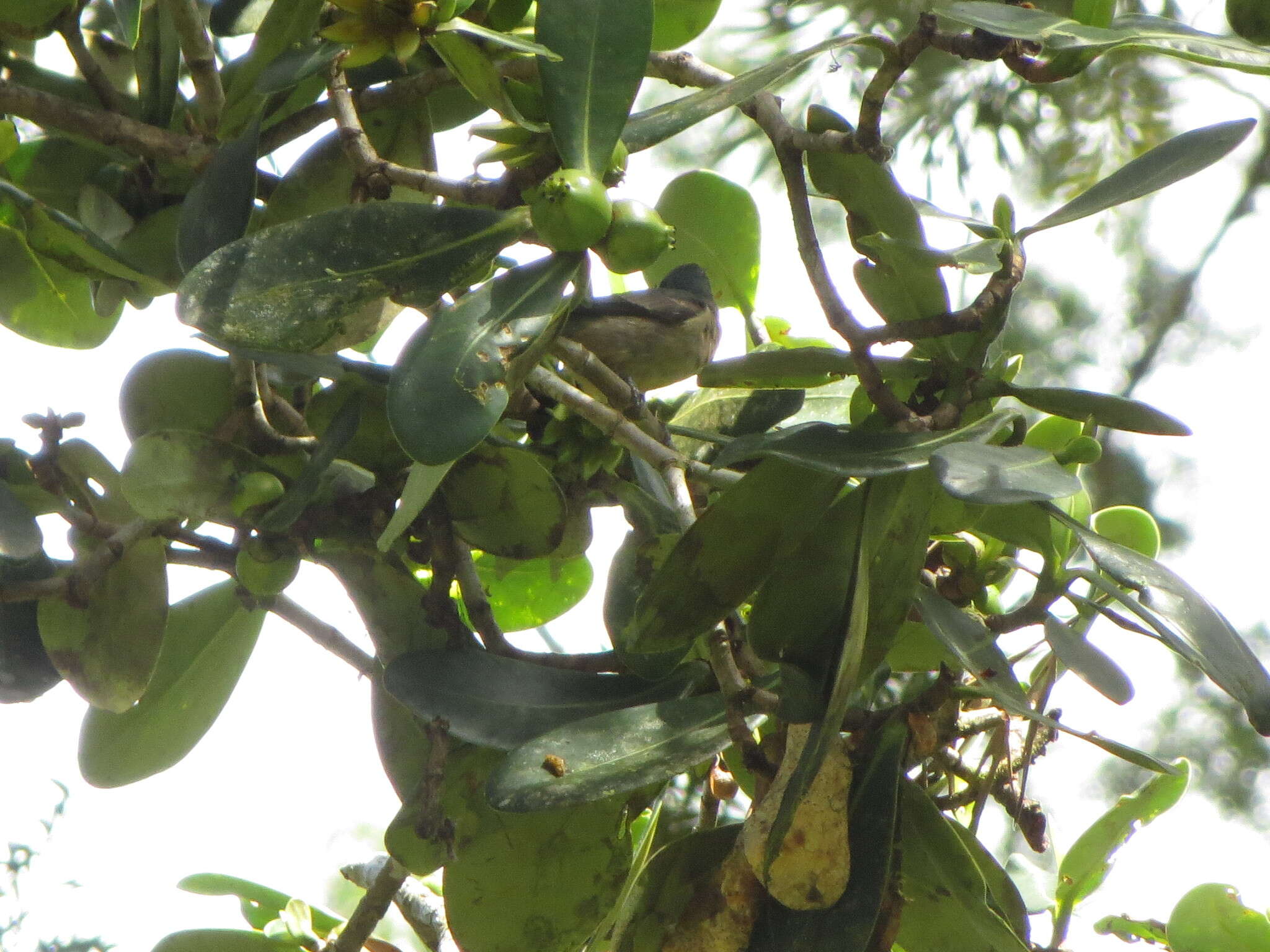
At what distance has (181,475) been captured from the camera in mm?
833

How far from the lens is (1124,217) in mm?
4500

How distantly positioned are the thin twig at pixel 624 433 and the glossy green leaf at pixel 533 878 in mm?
244

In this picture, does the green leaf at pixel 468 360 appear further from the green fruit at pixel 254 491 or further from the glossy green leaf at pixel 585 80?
the green fruit at pixel 254 491

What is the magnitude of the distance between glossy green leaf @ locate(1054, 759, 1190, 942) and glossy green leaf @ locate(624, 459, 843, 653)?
56 centimetres

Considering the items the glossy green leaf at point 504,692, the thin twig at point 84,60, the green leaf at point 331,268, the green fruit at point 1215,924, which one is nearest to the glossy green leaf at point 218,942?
the glossy green leaf at point 504,692

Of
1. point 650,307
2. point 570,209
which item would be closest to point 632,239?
point 570,209

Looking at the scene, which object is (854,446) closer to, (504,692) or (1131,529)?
(504,692)

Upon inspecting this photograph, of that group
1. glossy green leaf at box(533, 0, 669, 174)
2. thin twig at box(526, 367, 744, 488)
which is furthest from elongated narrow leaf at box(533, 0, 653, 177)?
thin twig at box(526, 367, 744, 488)

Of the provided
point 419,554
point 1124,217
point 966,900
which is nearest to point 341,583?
point 419,554

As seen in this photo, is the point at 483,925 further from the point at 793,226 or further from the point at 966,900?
the point at 793,226

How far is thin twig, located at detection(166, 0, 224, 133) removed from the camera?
0.88m

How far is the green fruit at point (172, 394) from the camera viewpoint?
0.95m

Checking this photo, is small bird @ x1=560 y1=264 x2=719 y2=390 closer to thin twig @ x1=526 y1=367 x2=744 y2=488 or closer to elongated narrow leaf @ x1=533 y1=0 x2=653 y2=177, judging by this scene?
thin twig @ x1=526 y1=367 x2=744 y2=488

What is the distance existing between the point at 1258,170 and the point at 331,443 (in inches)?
173
